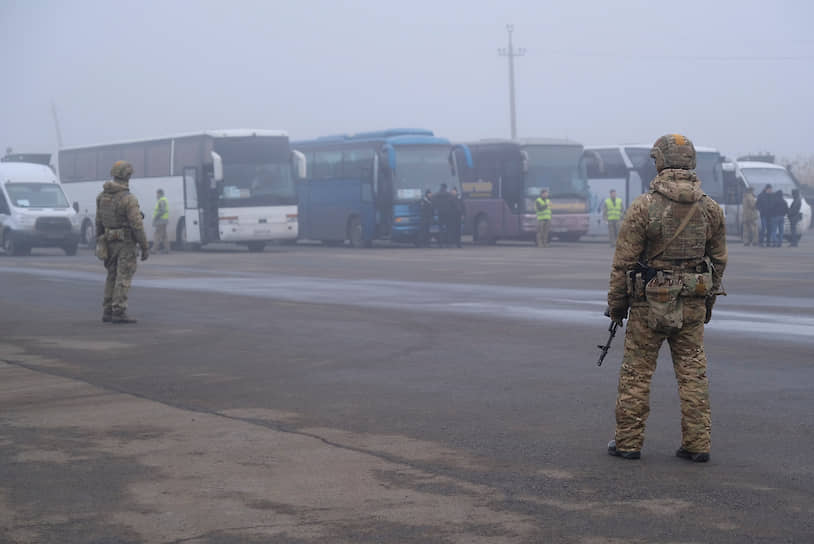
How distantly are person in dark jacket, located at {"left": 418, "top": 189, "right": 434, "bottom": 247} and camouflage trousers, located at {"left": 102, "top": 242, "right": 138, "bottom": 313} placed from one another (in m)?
22.2


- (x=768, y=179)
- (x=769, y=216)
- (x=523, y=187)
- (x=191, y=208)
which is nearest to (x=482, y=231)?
(x=523, y=187)

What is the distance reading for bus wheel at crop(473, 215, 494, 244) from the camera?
40.6 meters

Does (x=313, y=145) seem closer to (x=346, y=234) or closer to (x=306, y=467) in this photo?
(x=346, y=234)

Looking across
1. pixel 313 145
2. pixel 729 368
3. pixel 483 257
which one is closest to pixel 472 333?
pixel 729 368

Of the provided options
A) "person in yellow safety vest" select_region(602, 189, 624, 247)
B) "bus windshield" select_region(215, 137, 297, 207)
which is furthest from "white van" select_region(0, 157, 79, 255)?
"person in yellow safety vest" select_region(602, 189, 624, 247)

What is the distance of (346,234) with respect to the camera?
130 feet

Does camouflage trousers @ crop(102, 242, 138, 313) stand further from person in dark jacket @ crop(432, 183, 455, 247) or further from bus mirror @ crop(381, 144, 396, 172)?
bus mirror @ crop(381, 144, 396, 172)

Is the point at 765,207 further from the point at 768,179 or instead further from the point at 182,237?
the point at 182,237

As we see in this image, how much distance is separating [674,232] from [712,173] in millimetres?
35450

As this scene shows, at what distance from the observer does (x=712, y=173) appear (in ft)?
135

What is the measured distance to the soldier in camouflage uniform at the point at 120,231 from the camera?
14.8 m

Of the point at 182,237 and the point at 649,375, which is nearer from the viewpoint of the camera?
the point at 649,375

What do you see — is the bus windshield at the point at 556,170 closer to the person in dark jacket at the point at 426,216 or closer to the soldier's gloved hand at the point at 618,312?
the person in dark jacket at the point at 426,216

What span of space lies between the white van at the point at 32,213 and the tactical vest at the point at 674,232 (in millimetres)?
31673
